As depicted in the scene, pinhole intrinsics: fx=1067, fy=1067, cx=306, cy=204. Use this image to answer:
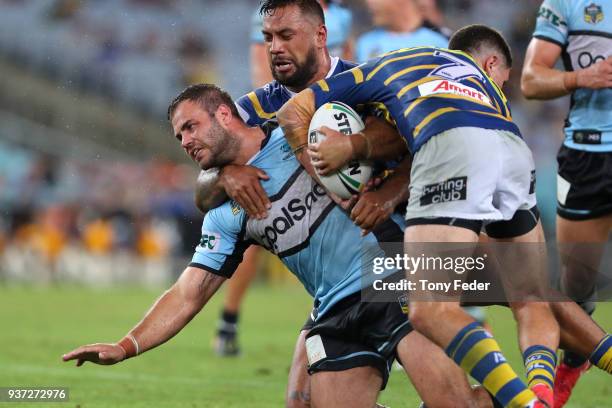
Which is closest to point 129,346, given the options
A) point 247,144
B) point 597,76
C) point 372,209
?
point 247,144

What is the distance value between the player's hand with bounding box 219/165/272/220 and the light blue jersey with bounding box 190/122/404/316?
4 cm

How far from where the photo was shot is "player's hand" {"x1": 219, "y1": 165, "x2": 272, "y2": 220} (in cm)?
499

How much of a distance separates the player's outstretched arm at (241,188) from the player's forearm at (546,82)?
83.1 inches

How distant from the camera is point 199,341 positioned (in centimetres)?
1032

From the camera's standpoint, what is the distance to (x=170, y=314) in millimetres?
5176

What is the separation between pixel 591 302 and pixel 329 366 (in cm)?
215

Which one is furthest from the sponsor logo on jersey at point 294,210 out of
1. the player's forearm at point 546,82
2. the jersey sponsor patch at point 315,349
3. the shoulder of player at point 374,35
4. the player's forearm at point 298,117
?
the shoulder of player at point 374,35

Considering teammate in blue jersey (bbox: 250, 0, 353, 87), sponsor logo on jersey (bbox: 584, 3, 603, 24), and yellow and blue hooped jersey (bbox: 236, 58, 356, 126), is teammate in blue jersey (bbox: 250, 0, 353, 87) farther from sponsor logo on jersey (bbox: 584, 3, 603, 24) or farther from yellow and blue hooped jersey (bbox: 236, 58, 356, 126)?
yellow and blue hooped jersey (bbox: 236, 58, 356, 126)

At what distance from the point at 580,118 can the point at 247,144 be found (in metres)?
2.36

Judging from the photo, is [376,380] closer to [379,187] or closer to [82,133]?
A: [379,187]

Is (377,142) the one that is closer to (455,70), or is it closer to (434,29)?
(455,70)

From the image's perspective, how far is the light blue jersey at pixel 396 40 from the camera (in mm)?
8383

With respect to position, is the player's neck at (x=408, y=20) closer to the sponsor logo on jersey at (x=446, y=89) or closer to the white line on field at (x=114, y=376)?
the white line on field at (x=114, y=376)

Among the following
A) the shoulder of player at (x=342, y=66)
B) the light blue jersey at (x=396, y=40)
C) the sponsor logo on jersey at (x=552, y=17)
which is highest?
the sponsor logo on jersey at (x=552, y=17)
